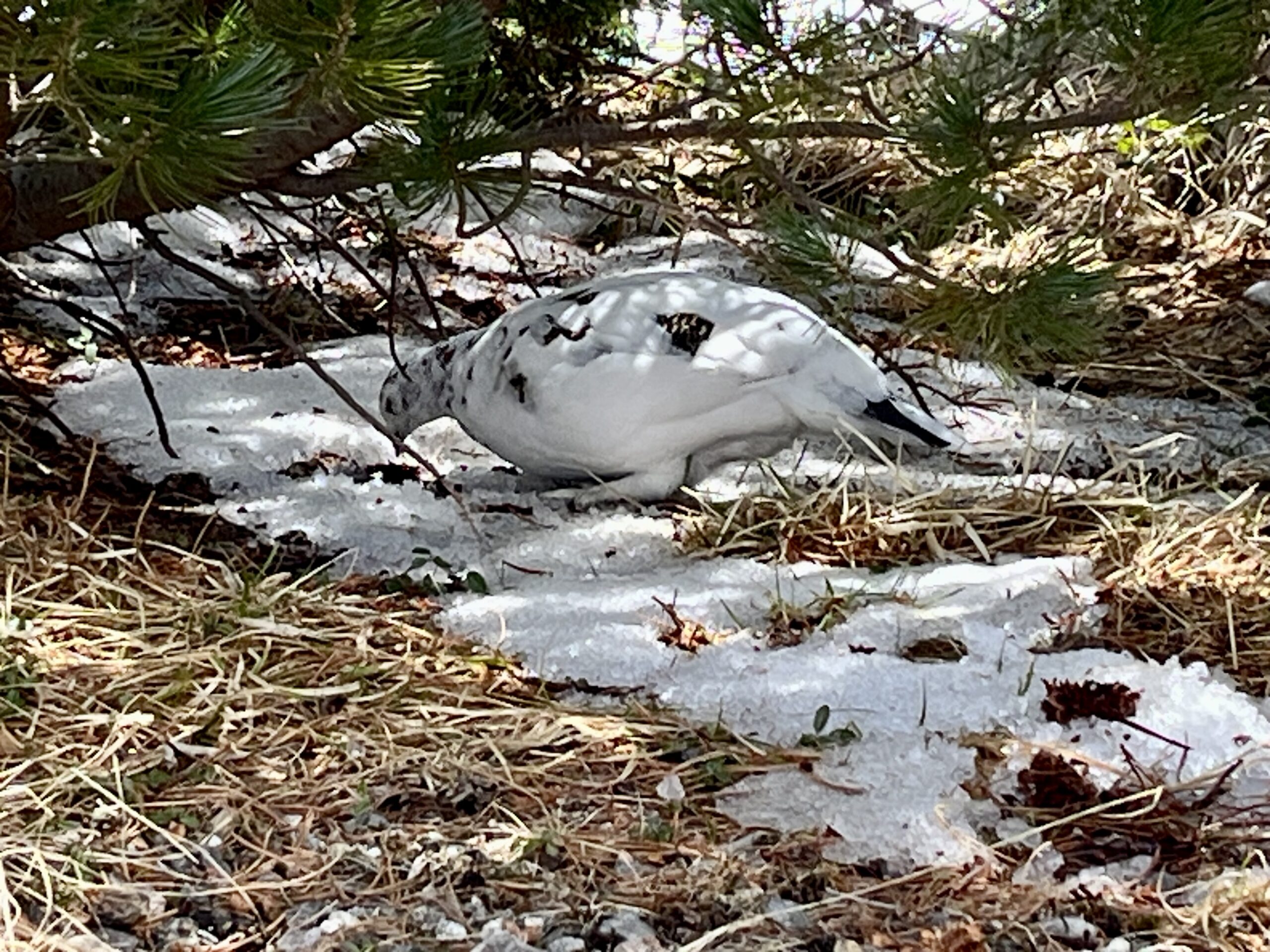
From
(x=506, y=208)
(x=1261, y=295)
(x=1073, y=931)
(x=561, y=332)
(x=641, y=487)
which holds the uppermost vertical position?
(x=506, y=208)

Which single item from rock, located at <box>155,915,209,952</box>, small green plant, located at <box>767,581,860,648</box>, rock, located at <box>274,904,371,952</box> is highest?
small green plant, located at <box>767,581,860,648</box>

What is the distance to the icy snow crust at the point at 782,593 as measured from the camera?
147cm

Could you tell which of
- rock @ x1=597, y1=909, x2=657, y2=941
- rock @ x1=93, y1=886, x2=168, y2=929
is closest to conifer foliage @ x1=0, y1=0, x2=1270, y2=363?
rock @ x1=93, y1=886, x2=168, y2=929

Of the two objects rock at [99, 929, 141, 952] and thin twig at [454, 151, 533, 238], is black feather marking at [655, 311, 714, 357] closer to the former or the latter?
thin twig at [454, 151, 533, 238]

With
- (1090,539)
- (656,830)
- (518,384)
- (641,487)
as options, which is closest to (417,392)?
(518,384)

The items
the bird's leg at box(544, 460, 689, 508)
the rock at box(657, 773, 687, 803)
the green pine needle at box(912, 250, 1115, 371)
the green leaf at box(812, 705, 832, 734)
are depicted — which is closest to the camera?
the rock at box(657, 773, 687, 803)

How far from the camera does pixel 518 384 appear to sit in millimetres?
2389

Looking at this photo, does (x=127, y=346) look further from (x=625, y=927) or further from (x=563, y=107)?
(x=625, y=927)

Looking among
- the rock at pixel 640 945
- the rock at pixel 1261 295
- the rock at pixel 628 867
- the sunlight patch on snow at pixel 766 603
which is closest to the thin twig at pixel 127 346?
the sunlight patch on snow at pixel 766 603

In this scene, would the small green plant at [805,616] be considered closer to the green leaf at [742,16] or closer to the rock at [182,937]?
the green leaf at [742,16]

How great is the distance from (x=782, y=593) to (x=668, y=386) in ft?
1.38

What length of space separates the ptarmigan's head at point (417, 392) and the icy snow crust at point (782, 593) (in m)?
0.07

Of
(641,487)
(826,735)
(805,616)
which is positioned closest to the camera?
(826,735)

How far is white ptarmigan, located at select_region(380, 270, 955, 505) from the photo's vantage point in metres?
2.28
